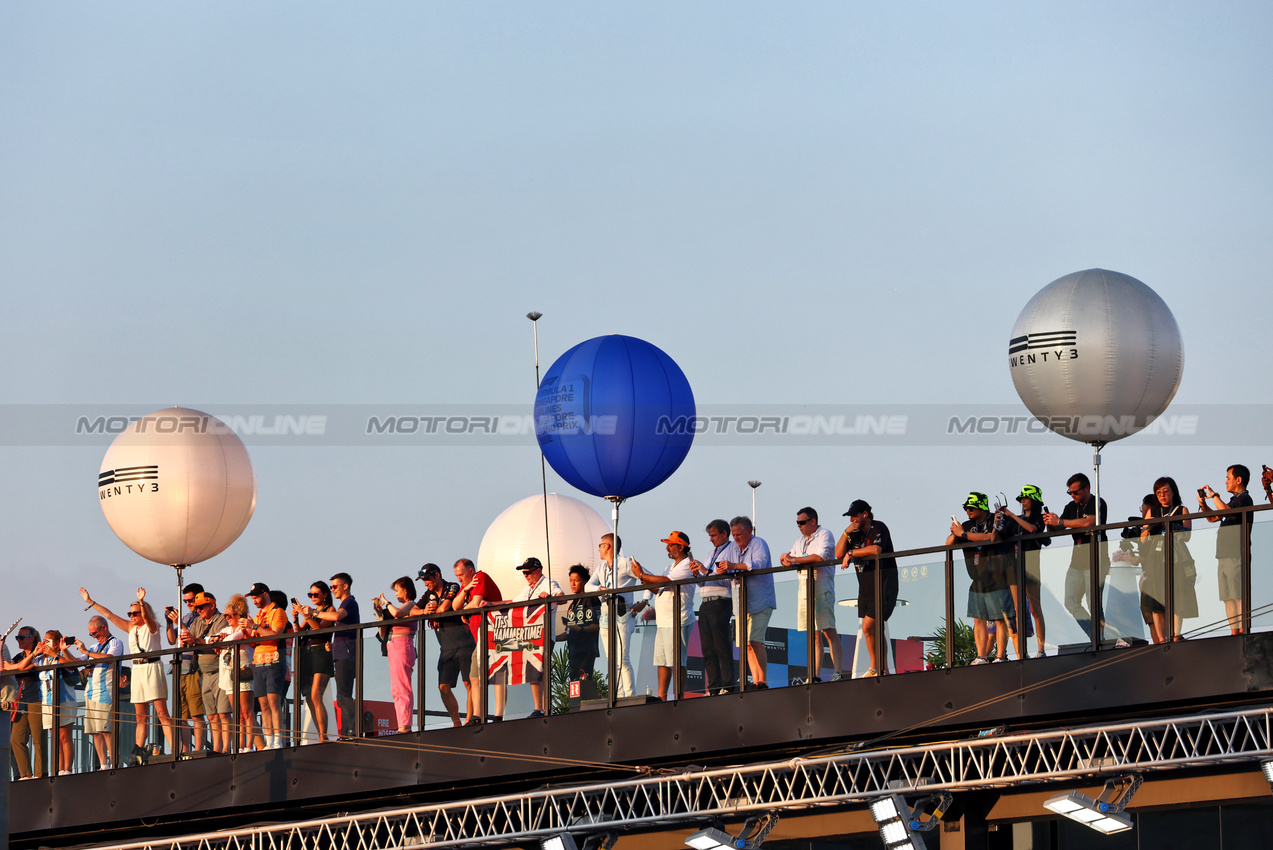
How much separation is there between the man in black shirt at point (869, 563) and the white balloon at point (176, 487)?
7.31 m

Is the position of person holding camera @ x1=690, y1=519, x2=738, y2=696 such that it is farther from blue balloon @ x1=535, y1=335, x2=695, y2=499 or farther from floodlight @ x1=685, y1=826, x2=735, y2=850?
blue balloon @ x1=535, y1=335, x2=695, y2=499

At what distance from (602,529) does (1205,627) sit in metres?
15.6

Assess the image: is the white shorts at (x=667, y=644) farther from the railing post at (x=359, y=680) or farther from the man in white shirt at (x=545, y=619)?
the railing post at (x=359, y=680)

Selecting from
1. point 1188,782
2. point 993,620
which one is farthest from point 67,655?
point 1188,782

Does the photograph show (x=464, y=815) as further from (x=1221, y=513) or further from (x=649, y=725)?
(x=1221, y=513)

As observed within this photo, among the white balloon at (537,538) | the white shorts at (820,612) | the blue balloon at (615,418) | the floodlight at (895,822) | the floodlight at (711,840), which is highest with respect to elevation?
the blue balloon at (615,418)

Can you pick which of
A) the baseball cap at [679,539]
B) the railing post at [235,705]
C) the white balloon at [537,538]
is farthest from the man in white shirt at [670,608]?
the white balloon at [537,538]

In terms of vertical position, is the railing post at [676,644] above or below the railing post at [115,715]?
above

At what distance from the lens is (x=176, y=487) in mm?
18734

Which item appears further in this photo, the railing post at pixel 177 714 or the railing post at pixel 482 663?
the railing post at pixel 177 714

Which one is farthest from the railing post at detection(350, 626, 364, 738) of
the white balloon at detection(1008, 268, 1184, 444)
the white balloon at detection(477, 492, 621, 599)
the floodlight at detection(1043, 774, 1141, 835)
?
the white balloon at detection(477, 492, 621, 599)

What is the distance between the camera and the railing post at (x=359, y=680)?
16828 millimetres

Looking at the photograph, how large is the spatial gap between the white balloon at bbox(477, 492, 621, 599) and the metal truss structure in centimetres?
839

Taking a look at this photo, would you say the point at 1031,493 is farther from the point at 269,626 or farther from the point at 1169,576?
the point at 269,626
